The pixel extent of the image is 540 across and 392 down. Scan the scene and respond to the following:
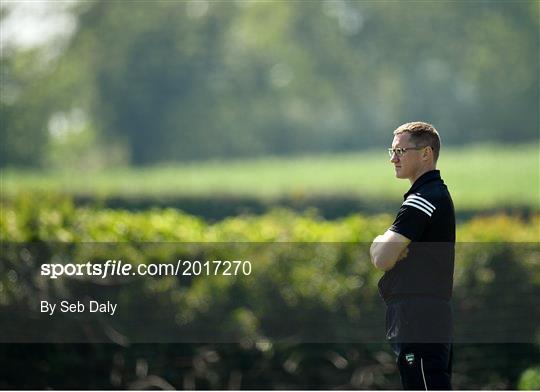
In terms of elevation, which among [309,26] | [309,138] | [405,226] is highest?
[309,26]

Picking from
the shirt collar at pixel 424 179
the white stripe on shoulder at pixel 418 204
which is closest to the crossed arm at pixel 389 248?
the white stripe on shoulder at pixel 418 204

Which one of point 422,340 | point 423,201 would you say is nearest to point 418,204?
point 423,201

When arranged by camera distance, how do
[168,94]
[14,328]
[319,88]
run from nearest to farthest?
[14,328] < [168,94] < [319,88]

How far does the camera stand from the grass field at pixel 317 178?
13344mm

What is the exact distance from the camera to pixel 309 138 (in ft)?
59.1

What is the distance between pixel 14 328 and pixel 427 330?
276cm

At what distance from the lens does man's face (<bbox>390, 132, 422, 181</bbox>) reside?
3832 millimetres

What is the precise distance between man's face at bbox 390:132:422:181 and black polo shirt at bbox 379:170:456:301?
0.05 meters

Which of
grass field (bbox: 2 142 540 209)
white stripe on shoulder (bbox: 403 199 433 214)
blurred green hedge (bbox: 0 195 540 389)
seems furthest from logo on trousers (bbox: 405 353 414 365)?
grass field (bbox: 2 142 540 209)

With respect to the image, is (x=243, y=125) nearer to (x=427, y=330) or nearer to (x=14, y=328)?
(x=14, y=328)

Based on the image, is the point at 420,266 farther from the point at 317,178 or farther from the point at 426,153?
the point at 317,178

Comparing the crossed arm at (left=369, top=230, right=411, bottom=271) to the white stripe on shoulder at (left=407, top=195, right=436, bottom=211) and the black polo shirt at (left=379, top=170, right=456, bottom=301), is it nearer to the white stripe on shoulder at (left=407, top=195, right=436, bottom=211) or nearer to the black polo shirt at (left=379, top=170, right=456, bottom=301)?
the black polo shirt at (left=379, top=170, right=456, bottom=301)

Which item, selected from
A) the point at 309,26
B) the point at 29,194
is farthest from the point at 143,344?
the point at 309,26

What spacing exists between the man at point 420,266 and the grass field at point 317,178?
329 inches
